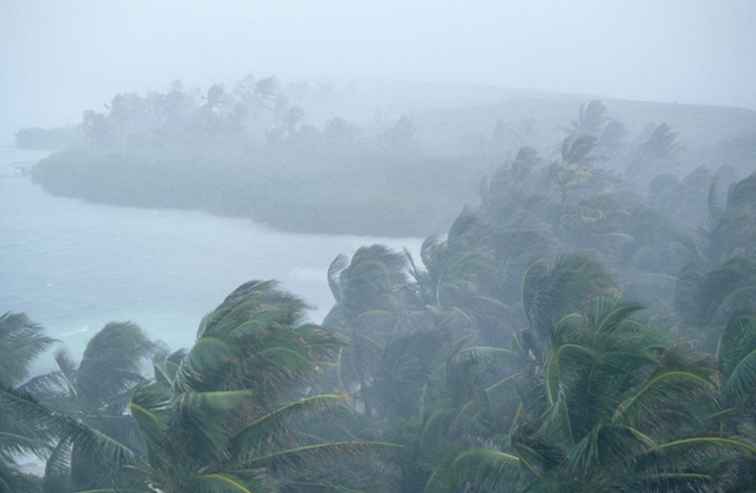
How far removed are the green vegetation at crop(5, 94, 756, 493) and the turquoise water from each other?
9195 mm

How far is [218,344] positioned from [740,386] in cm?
658

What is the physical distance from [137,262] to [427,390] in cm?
2256

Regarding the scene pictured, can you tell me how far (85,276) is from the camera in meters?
29.1

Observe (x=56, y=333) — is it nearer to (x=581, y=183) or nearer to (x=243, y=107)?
(x=581, y=183)

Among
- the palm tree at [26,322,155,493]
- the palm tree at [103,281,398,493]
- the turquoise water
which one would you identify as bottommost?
the turquoise water

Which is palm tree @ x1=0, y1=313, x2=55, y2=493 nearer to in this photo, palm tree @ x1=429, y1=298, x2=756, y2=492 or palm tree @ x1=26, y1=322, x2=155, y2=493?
palm tree @ x1=26, y1=322, x2=155, y2=493

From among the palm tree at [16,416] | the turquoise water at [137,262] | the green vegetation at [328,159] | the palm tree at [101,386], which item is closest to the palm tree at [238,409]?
the palm tree at [16,416]

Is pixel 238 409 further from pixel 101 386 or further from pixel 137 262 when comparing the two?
pixel 137 262

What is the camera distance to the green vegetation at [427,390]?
6750 millimetres

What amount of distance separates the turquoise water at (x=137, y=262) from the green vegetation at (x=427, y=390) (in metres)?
9.20

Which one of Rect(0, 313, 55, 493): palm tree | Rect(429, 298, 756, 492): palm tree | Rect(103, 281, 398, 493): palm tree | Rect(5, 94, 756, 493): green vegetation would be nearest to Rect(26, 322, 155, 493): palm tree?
Rect(5, 94, 756, 493): green vegetation

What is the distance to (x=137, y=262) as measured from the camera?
3108 cm

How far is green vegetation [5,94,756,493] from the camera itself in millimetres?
6750

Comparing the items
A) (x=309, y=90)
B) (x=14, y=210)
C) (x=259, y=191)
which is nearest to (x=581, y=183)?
(x=259, y=191)
